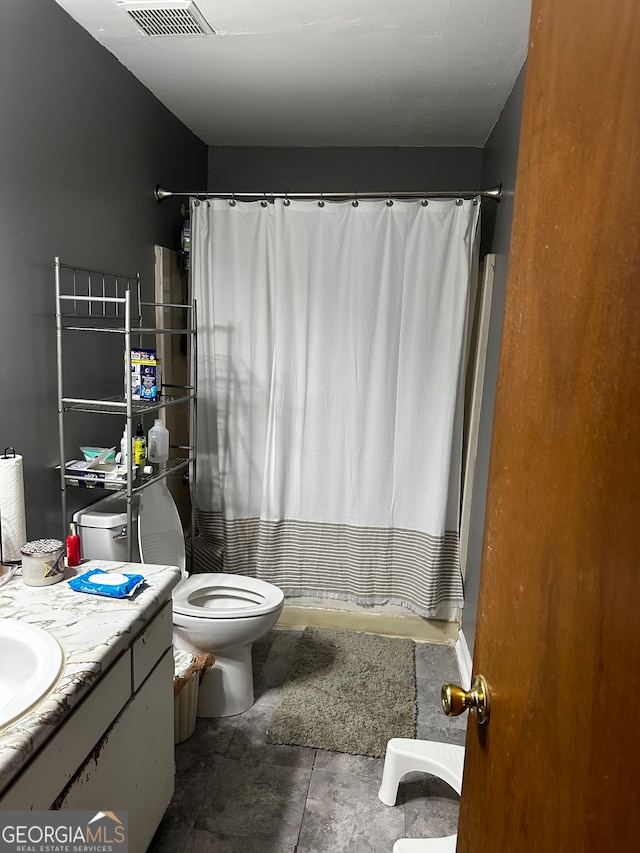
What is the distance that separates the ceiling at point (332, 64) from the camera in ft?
6.15

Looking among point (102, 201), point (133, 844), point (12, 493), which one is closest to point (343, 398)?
point (102, 201)

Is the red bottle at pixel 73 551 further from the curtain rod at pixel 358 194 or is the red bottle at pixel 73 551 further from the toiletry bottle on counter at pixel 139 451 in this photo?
the curtain rod at pixel 358 194

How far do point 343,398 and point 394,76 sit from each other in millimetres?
1275

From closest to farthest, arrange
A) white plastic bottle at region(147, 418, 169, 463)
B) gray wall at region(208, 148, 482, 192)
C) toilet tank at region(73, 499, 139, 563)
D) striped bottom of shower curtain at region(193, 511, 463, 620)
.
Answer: toilet tank at region(73, 499, 139, 563) → white plastic bottle at region(147, 418, 169, 463) → striped bottom of shower curtain at region(193, 511, 463, 620) → gray wall at region(208, 148, 482, 192)

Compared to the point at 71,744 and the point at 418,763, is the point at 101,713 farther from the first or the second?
the point at 418,763

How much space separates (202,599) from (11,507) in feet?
3.43

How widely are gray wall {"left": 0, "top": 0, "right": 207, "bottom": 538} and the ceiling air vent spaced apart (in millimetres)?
231

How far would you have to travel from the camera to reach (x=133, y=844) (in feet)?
4.75

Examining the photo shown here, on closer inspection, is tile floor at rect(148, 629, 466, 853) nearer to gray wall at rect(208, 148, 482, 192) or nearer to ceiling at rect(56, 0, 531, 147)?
ceiling at rect(56, 0, 531, 147)

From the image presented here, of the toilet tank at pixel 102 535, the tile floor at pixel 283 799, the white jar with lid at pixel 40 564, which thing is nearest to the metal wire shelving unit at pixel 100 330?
the toilet tank at pixel 102 535

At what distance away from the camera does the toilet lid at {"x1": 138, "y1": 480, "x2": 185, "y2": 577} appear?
227cm

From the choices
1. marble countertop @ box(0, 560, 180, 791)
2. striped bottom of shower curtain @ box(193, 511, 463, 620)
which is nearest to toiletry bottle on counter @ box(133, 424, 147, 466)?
marble countertop @ box(0, 560, 180, 791)

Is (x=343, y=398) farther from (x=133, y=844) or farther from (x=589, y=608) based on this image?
(x=589, y=608)

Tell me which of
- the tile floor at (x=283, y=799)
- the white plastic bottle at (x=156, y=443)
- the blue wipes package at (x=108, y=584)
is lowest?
the tile floor at (x=283, y=799)
